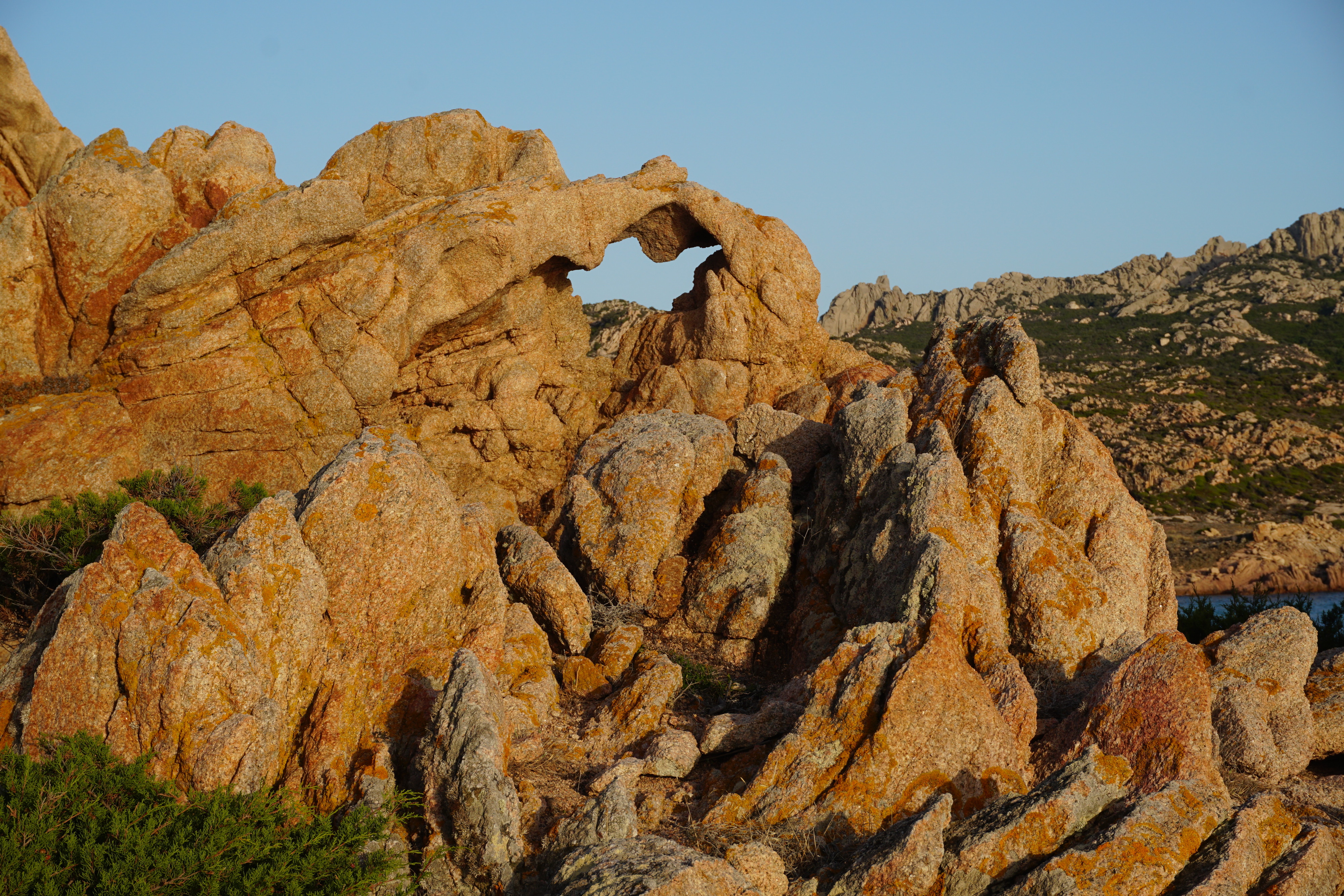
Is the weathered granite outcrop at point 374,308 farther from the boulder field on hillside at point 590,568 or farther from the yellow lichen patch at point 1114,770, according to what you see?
the yellow lichen patch at point 1114,770

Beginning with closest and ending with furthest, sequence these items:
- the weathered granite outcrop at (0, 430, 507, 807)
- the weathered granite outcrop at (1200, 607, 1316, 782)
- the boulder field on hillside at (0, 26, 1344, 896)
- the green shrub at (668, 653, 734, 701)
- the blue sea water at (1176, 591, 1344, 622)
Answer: the boulder field on hillside at (0, 26, 1344, 896) < the weathered granite outcrop at (0, 430, 507, 807) < the weathered granite outcrop at (1200, 607, 1316, 782) < the green shrub at (668, 653, 734, 701) < the blue sea water at (1176, 591, 1344, 622)

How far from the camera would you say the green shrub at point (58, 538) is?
1633 cm

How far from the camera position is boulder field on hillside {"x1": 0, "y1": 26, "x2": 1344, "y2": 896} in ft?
34.1

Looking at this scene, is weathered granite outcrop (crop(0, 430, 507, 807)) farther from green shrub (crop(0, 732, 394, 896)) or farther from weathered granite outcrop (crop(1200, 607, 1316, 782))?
weathered granite outcrop (crop(1200, 607, 1316, 782))

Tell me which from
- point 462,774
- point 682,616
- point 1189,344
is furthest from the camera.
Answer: point 1189,344

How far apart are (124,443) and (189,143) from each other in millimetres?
8659

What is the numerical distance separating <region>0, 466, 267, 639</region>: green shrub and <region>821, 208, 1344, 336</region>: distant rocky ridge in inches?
4118

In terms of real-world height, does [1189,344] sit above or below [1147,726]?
above

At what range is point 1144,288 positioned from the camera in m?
151

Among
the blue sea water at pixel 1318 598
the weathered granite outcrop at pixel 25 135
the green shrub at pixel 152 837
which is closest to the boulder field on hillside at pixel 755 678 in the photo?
the green shrub at pixel 152 837

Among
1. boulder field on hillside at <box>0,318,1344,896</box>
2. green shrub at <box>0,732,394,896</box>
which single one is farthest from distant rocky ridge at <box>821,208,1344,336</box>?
green shrub at <box>0,732,394,896</box>

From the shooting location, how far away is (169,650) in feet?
35.9

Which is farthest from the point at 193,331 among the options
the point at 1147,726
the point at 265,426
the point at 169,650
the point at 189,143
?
the point at 1147,726

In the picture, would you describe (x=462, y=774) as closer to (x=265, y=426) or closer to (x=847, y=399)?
(x=265, y=426)
